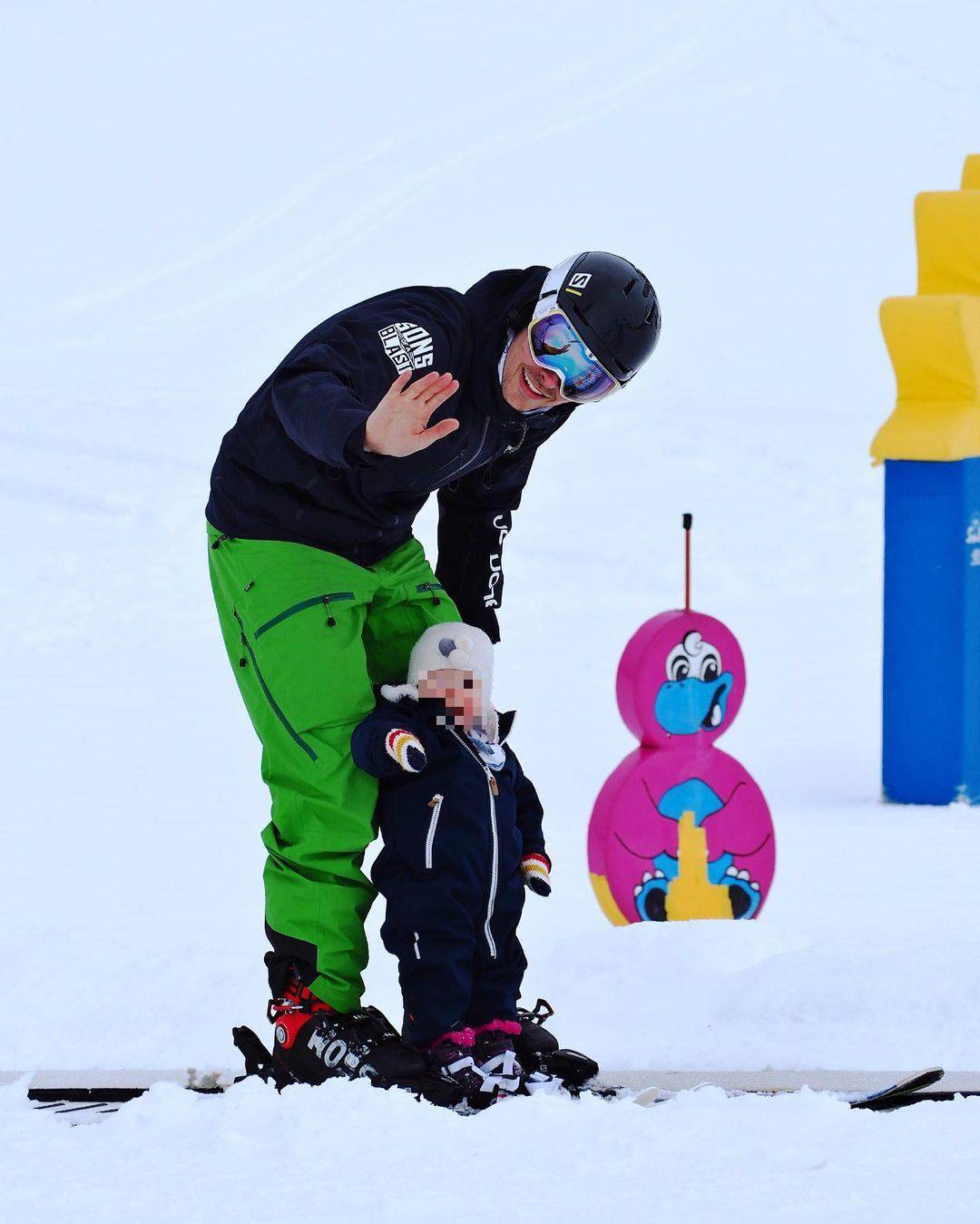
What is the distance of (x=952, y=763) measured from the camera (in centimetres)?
638

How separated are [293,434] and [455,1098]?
1222mm

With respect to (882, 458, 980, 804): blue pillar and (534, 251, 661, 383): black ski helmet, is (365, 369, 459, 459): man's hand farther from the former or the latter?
Answer: (882, 458, 980, 804): blue pillar

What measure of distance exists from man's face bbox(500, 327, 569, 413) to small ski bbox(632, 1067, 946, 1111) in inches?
52.3

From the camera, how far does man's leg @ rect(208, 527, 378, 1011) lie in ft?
11.1

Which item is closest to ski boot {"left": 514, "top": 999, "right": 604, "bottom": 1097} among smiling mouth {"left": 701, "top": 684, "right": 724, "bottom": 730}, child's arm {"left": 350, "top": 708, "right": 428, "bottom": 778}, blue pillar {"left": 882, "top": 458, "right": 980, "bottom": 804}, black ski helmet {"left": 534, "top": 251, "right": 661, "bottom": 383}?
child's arm {"left": 350, "top": 708, "right": 428, "bottom": 778}

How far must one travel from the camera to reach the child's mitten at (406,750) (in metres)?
3.24

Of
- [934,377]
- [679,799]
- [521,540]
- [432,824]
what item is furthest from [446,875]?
[521,540]

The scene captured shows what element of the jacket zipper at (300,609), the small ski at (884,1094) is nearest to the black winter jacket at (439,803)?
the jacket zipper at (300,609)

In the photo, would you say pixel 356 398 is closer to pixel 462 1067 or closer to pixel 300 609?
pixel 300 609

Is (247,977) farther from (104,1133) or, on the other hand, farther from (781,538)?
(781,538)

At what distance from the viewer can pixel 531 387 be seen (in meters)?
3.44

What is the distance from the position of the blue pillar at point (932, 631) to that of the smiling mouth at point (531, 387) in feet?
10.4

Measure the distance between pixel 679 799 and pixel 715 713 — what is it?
0.86 feet

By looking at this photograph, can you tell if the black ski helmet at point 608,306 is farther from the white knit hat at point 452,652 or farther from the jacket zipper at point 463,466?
the white knit hat at point 452,652
